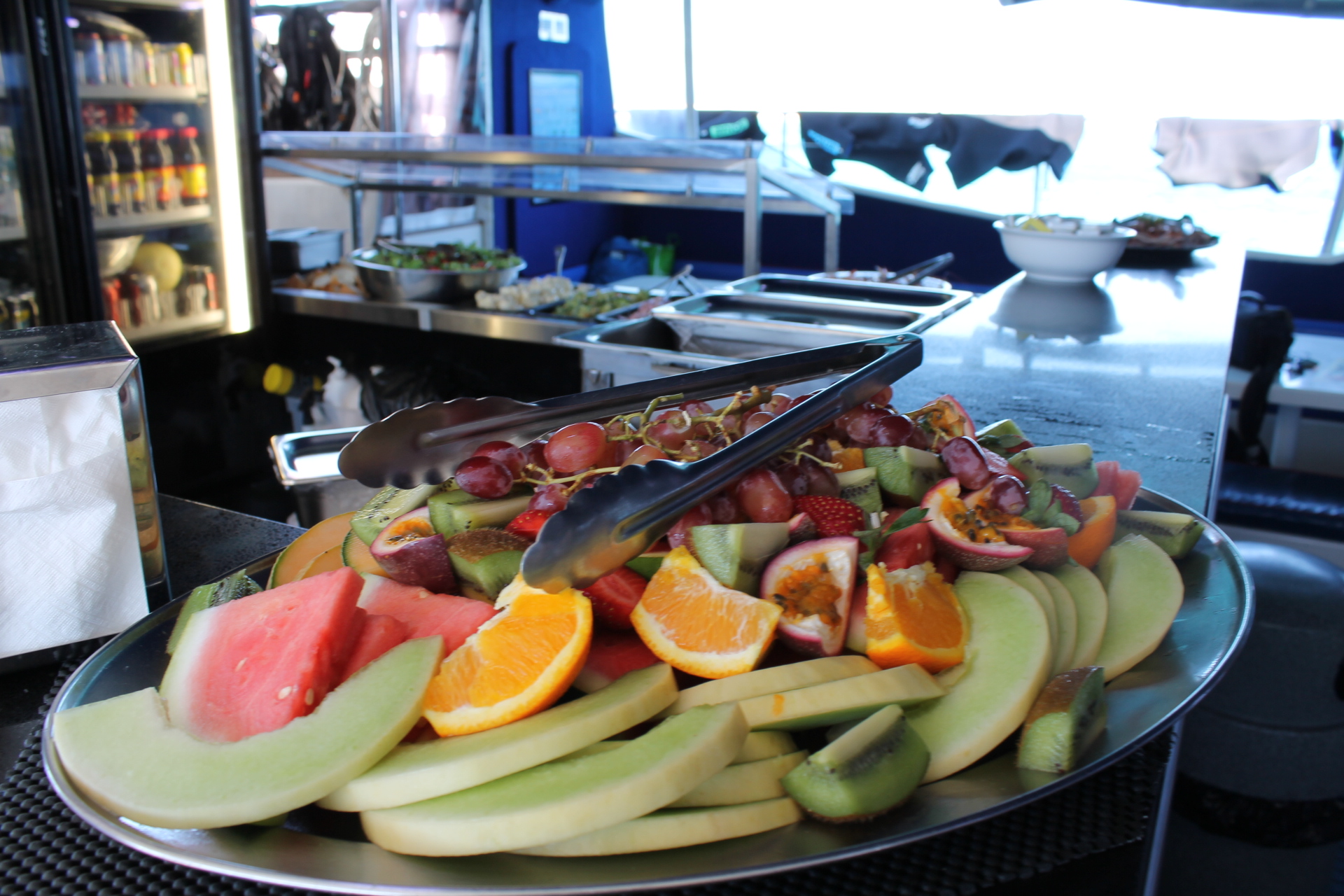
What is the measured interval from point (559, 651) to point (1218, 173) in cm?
604

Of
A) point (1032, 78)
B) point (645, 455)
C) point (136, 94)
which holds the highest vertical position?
point (1032, 78)

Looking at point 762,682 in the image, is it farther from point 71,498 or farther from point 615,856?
point 71,498

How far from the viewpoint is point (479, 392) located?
3.34 metres

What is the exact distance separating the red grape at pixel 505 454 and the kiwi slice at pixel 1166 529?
1.55 ft

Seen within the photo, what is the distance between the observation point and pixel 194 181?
140 inches

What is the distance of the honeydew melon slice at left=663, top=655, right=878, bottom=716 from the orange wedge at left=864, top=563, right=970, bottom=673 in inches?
1.1

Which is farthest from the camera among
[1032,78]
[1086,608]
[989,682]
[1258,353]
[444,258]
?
[1032,78]

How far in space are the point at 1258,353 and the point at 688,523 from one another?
3.87 m

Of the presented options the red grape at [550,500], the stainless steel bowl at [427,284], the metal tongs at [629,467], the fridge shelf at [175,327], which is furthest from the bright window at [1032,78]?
the red grape at [550,500]

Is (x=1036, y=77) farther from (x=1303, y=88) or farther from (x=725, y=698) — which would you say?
(x=725, y=698)

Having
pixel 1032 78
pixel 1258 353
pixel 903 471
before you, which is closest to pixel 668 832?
pixel 903 471

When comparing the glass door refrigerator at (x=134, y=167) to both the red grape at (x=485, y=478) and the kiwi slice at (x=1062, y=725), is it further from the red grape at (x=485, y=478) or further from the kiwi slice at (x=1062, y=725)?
the kiwi slice at (x=1062, y=725)

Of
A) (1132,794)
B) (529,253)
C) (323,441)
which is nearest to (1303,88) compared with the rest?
(529,253)

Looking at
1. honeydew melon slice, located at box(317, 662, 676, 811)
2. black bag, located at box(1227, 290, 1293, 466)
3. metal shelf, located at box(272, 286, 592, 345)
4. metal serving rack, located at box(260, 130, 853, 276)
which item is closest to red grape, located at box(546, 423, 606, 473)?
honeydew melon slice, located at box(317, 662, 676, 811)
